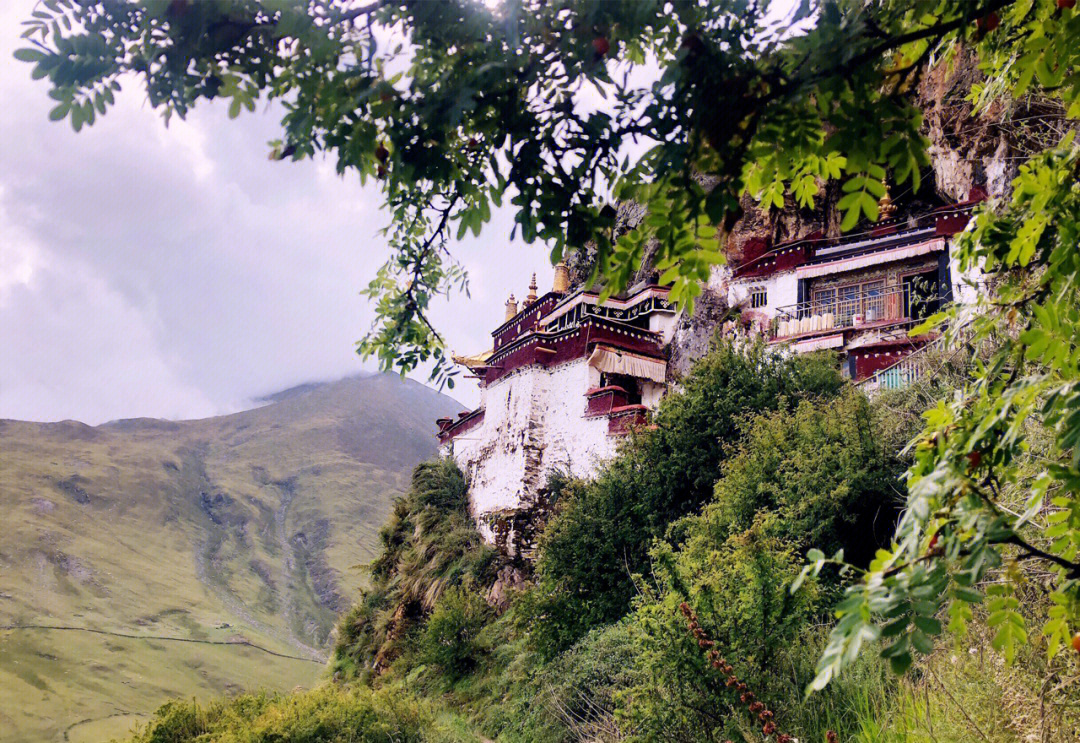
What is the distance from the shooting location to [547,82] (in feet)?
7.82

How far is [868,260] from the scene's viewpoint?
20.7 m

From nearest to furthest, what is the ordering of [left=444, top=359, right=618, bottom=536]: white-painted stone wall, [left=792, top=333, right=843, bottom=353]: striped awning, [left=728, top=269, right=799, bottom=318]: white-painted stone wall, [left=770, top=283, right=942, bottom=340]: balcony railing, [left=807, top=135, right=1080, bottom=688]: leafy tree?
[left=807, top=135, right=1080, bottom=688]: leafy tree → [left=792, top=333, right=843, bottom=353]: striped awning → [left=444, top=359, right=618, bottom=536]: white-painted stone wall → [left=770, top=283, right=942, bottom=340]: balcony railing → [left=728, top=269, right=799, bottom=318]: white-painted stone wall

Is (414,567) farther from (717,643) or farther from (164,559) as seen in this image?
(164,559)

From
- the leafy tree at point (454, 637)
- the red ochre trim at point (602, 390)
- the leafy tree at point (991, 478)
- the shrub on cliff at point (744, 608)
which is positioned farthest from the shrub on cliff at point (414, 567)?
the leafy tree at point (991, 478)

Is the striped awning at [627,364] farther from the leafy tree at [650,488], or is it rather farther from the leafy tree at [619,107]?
the leafy tree at [619,107]

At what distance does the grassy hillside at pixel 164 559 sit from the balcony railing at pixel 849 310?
3660 centimetres

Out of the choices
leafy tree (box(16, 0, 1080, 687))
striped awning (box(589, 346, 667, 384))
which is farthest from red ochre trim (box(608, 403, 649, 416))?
leafy tree (box(16, 0, 1080, 687))

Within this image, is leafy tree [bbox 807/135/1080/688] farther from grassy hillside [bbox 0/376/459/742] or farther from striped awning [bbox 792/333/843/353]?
grassy hillside [bbox 0/376/459/742]

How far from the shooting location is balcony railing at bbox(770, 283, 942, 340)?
19844 mm

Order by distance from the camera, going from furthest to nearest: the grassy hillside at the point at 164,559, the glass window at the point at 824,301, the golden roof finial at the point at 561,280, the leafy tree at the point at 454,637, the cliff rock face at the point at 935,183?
the grassy hillside at the point at 164,559, the golden roof finial at the point at 561,280, the glass window at the point at 824,301, the cliff rock face at the point at 935,183, the leafy tree at the point at 454,637

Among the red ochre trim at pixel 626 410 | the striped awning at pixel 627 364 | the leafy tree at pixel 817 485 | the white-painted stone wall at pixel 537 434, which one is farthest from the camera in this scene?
the striped awning at pixel 627 364

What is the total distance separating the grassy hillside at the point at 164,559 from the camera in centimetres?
5503

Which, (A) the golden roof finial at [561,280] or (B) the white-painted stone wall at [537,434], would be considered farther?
(A) the golden roof finial at [561,280]

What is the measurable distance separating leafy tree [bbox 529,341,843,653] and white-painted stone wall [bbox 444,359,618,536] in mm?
4438
